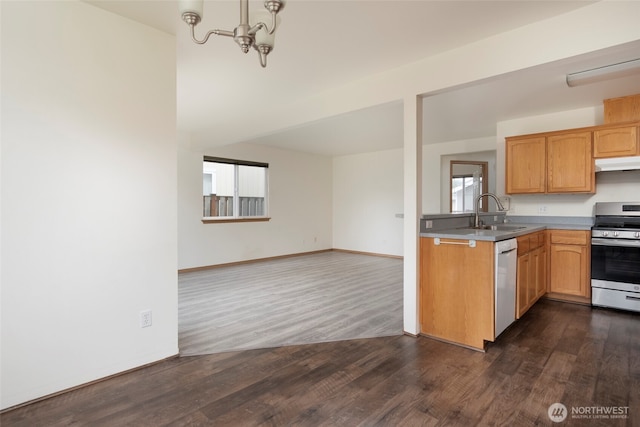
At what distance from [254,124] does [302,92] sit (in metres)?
1.12

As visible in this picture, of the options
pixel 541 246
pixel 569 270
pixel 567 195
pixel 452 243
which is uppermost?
pixel 567 195

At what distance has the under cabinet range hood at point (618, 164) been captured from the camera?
3.54 metres

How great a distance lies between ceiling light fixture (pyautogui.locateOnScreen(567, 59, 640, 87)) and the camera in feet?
9.27

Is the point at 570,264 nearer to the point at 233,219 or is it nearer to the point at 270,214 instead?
the point at 270,214

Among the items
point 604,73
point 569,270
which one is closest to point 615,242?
point 569,270

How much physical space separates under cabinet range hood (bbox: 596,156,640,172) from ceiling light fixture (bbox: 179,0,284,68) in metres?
4.09

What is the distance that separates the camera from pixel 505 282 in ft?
8.98

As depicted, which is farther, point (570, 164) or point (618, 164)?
point (570, 164)

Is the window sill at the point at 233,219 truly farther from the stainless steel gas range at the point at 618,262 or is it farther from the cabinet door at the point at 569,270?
the stainless steel gas range at the point at 618,262

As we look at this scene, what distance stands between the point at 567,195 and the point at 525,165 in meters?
0.69

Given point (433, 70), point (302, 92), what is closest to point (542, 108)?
point (433, 70)

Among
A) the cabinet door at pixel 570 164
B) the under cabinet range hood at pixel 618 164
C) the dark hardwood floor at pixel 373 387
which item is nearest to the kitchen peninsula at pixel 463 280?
the dark hardwood floor at pixel 373 387

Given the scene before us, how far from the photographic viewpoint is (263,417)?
1807 mm

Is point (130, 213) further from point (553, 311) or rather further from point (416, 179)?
point (553, 311)
